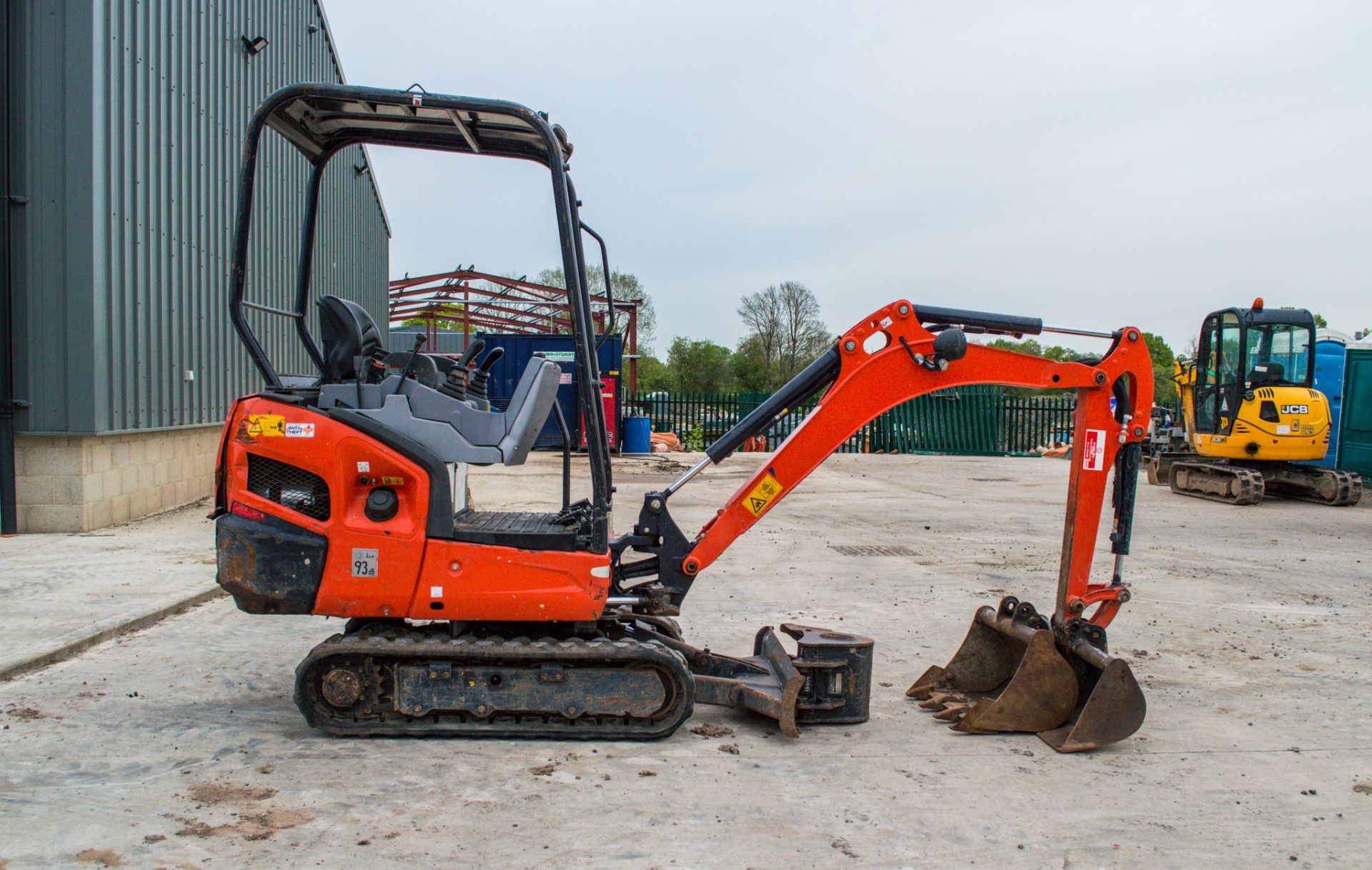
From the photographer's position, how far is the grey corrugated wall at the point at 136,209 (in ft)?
31.5

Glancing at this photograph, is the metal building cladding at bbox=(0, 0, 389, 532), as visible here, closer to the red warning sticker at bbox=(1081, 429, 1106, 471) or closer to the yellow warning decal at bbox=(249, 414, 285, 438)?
the yellow warning decal at bbox=(249, 414, 285, 438)

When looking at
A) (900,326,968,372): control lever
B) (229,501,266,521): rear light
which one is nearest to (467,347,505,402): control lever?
(229,501,266,521): rear light

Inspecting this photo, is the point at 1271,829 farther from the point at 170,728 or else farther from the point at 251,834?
the point at 170,728

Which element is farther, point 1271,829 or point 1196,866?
point 1271,829

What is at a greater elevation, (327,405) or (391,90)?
(391,90)

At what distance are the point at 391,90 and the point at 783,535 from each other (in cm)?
791

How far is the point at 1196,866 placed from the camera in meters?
3.55

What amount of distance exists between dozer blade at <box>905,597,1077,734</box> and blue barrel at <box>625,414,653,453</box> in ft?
63.6

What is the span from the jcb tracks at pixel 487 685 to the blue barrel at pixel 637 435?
20330 millimetres

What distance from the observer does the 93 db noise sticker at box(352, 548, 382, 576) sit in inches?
181

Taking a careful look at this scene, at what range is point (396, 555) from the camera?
4.60 meters

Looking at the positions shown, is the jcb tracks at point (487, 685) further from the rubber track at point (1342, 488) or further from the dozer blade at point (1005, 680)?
the rubber track at point (1342, 488)

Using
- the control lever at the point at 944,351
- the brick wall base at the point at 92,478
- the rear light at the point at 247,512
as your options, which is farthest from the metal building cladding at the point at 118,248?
the control lever at the point at 944,351

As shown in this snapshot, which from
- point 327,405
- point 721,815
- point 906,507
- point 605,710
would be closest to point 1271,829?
→ point 721,815
